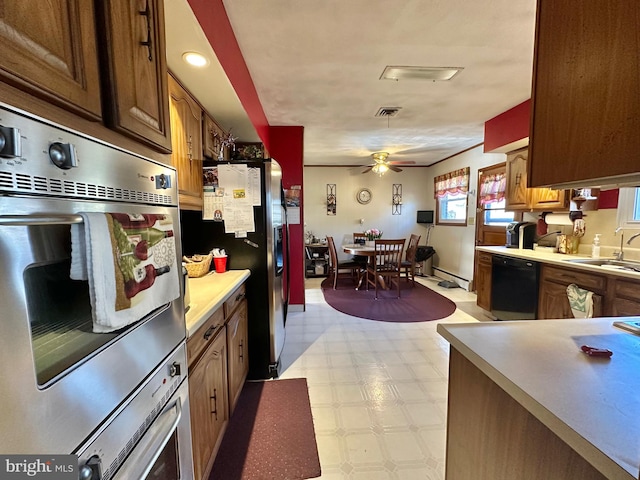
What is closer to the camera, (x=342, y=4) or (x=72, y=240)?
(x=72, y=240)

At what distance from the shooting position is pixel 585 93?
0.64 meters

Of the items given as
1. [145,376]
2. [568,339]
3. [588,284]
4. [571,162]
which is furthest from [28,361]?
[588,284]

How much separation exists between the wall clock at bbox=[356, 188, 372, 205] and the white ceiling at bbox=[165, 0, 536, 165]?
2740 millimetres

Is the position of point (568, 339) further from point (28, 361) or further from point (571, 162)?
point (28, 361)

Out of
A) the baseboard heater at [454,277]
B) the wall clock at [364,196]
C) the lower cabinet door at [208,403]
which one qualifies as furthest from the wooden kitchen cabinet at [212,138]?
the baseboard heater at [454,277]

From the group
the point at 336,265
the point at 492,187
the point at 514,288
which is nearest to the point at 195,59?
the point at 514,288

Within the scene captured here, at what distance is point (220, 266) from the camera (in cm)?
204

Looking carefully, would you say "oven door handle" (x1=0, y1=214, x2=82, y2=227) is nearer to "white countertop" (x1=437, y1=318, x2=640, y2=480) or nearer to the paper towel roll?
"white countertop" (x1=437, y1=318, x2=640, y2=480)

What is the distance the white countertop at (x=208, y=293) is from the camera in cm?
118

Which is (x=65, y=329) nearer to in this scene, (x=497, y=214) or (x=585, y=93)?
(x=585, y=93)

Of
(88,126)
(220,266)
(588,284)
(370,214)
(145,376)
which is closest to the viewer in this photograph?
(88,126)

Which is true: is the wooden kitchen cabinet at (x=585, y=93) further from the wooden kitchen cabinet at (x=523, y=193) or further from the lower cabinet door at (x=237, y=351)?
the wooden kitchen cabinet at (x=523, y=193)

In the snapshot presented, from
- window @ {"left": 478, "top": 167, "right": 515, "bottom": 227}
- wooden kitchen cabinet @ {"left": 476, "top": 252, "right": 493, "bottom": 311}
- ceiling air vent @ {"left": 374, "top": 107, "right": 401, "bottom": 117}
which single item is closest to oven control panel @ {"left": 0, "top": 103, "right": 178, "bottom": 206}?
ceiling air vent @ {"left": 374, "top": 107, "right": 401, "bottom": 117}

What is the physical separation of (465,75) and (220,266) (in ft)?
8.44
